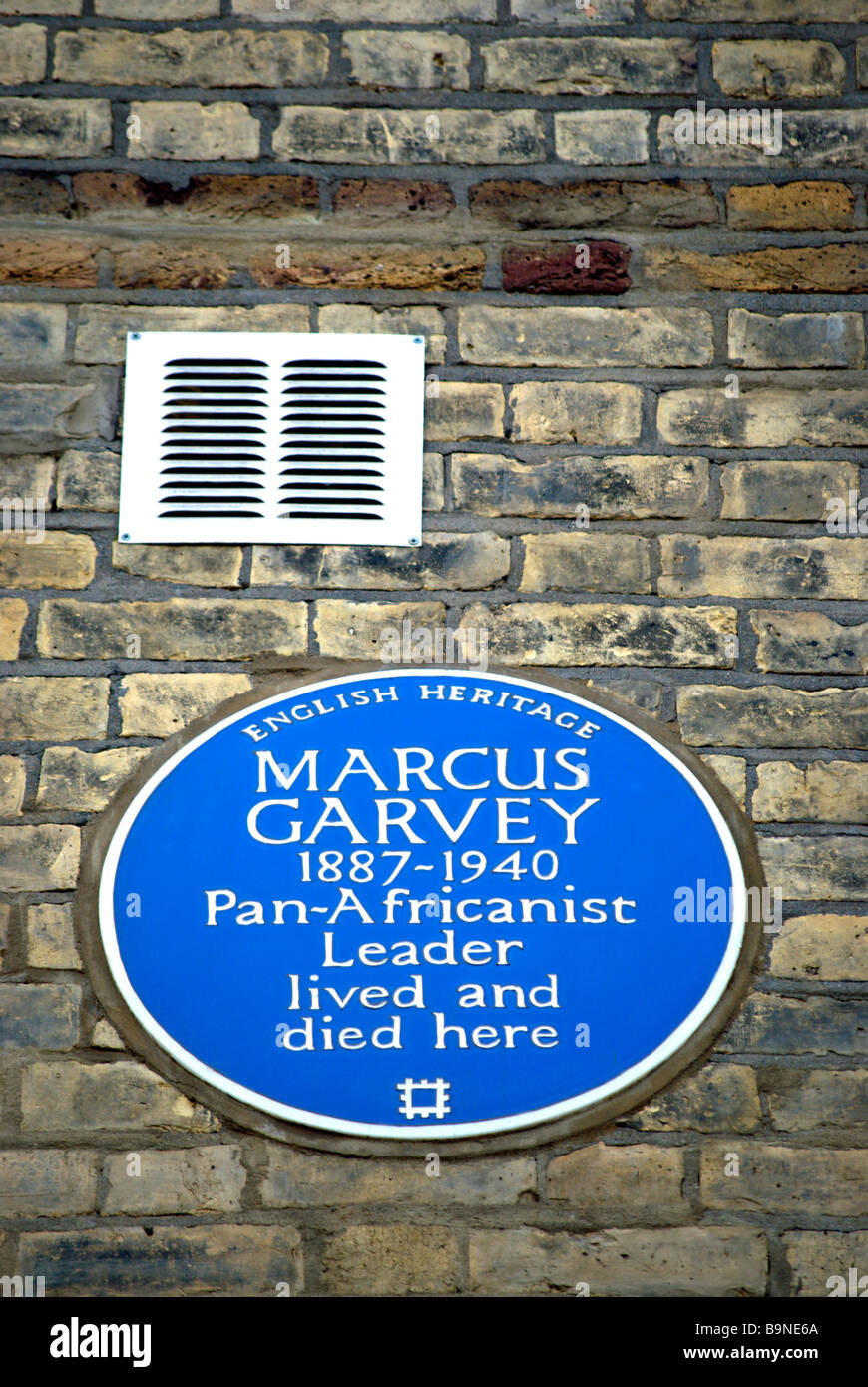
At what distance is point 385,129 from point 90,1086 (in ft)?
6.07

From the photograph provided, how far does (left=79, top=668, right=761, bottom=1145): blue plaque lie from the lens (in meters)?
2.06

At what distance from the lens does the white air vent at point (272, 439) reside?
7.67ft

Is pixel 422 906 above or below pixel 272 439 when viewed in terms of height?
below

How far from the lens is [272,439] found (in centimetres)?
239

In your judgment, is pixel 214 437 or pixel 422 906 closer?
pixel 422 906

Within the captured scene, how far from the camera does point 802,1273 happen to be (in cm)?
203

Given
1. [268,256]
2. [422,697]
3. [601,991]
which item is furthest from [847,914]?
[268,256]

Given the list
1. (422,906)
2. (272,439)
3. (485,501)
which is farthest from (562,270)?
(422,906)

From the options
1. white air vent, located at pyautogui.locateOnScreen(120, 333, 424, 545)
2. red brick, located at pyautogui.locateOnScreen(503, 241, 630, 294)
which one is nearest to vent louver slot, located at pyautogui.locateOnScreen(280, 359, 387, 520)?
white air vent, located at pyautogui.locateOnScreen(120, 333, 424, 545)

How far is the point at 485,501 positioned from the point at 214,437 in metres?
0.52

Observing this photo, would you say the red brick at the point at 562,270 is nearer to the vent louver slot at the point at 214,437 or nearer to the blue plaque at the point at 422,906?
the vent louver slot at the point at 214,437

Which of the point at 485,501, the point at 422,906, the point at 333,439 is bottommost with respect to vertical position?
the point at 422,906

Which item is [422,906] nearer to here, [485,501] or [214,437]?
[485,501]

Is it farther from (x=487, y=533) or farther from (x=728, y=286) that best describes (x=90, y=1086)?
(x=728, y=286)
